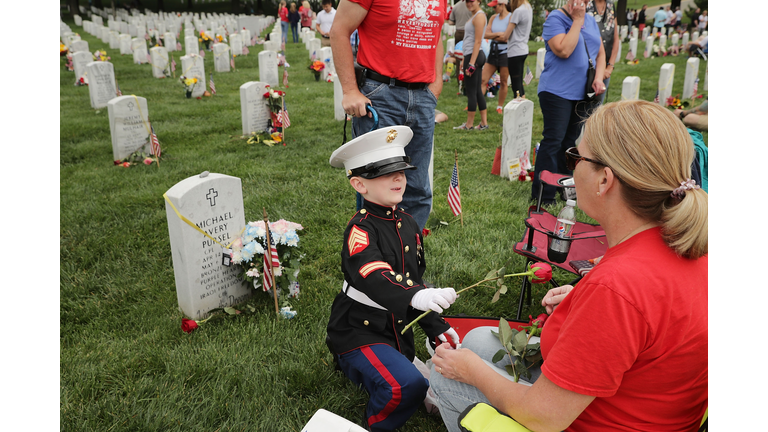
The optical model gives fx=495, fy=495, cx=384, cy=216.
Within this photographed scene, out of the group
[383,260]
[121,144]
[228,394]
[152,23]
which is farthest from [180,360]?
[152,23]

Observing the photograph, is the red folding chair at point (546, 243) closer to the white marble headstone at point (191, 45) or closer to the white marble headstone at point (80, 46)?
the white marble headstone at point (80, 46)

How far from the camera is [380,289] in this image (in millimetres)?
2127

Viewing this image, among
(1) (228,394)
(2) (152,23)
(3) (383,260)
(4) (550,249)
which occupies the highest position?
(2) (152,23)

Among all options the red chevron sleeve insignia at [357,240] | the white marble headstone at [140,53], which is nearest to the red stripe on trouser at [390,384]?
the red chevron sleeve insignia at [357,240]

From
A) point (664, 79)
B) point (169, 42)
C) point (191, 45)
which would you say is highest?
point (169, 42)

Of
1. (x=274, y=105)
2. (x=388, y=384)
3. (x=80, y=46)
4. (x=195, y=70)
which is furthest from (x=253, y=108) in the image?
(x=80, y=46)

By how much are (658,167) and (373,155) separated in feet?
4.09

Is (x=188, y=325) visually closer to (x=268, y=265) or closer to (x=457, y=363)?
(x=268, y=265)

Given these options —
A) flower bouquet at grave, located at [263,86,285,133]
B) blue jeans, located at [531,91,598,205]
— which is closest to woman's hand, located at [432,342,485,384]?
blue jeans, located at [531,91,598,205]

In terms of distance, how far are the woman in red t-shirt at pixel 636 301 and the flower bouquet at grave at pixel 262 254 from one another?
2229 mm

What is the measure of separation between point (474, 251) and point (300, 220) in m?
1.75

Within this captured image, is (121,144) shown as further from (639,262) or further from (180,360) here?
(639,262)

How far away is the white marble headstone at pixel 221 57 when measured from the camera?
15.0 m

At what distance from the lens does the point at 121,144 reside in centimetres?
679
